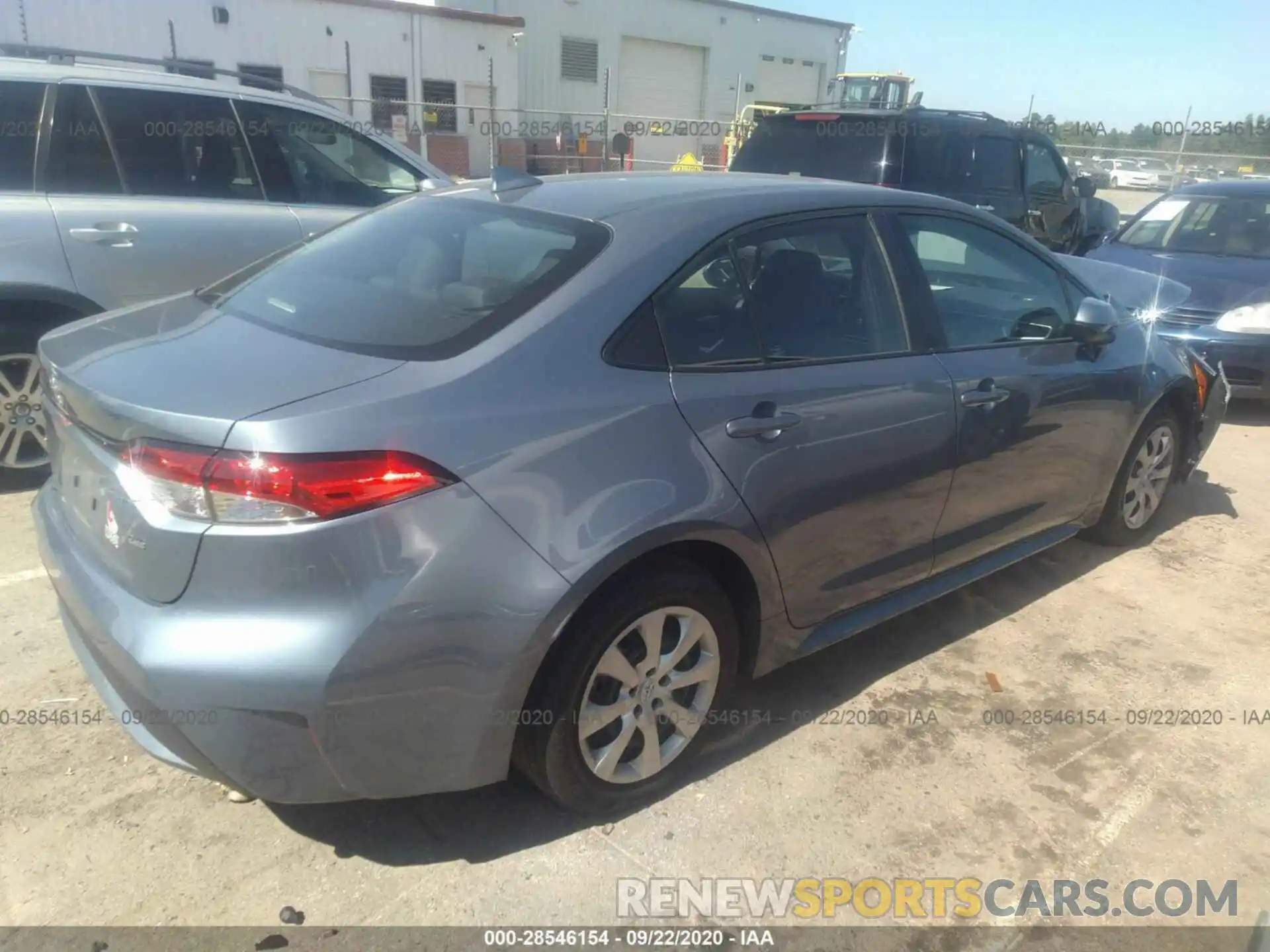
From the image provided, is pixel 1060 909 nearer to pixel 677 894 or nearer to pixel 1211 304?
pixel 677 894

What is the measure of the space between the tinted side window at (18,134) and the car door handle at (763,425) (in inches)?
142

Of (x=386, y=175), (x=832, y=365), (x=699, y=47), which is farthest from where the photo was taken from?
(x=699, y=47)

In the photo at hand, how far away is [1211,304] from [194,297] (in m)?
6.79

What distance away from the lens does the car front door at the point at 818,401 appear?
263 cm

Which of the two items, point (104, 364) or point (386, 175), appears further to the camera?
point (386, 175)

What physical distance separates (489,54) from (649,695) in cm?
2618

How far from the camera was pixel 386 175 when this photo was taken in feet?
17.9

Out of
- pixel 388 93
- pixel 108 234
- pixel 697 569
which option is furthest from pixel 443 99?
pixel 697 569

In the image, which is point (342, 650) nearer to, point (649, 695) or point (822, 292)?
point (649, 695)

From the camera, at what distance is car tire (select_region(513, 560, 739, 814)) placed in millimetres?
2359

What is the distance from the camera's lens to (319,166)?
17.1ft

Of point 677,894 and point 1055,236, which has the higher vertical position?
point 1055,236

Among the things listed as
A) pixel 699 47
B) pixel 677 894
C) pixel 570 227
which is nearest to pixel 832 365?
pixel 570 227

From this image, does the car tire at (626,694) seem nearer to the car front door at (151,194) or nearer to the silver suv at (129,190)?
the silver suv at (129,190)
